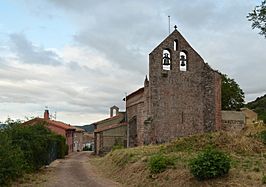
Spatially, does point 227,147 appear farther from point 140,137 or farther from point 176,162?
point 140,137

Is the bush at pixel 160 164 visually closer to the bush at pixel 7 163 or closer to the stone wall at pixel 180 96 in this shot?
the bush at pixel 7 163

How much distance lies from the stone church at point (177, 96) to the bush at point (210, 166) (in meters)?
28.4

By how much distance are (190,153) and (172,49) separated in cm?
2560

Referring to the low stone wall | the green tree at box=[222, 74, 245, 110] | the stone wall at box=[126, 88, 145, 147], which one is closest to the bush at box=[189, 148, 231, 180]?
the stone wall at box=[126, 88, 145, 147]

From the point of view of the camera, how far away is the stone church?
44.6 m

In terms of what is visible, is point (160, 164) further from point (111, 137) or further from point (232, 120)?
point (111, 137)

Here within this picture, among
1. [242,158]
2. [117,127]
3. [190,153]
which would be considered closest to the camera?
[242,158]

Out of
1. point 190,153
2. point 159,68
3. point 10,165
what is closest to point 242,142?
point 190,153

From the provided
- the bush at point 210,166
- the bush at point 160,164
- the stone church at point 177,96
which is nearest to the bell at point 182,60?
the stone church at point 177,96

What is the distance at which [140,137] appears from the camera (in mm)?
46531

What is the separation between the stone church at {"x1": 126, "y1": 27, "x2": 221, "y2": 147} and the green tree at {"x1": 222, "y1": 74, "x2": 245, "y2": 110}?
18.3m

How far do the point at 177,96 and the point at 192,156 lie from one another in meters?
27.2

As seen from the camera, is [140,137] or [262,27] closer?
[262,27]

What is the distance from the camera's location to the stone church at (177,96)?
1754 inches
